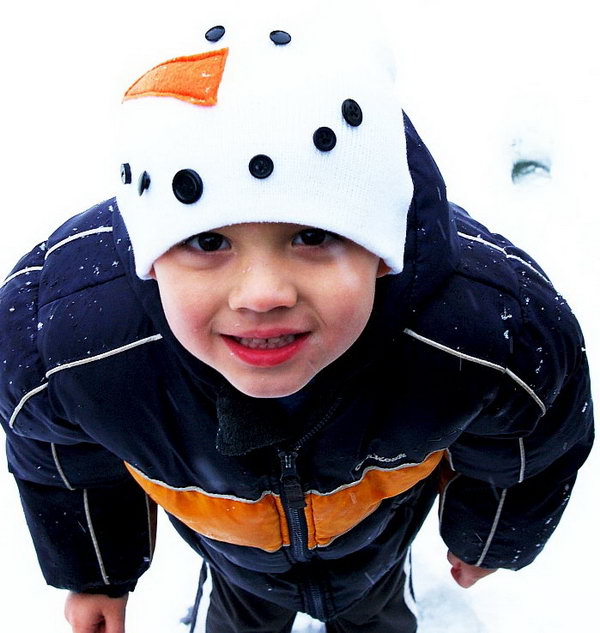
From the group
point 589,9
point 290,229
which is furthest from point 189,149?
point 589,9

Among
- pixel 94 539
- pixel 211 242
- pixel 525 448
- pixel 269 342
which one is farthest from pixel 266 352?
pixel 94 539

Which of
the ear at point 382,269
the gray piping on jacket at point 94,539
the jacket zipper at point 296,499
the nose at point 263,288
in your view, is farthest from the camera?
the gray piping on jacket at point 94,539

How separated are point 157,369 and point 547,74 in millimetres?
1972

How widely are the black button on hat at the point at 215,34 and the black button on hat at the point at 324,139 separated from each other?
0.45 ft

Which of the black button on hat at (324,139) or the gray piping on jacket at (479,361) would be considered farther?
the gray piping on jacket at (479,361)

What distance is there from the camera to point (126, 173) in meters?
0.86

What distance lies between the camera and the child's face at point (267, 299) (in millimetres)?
793

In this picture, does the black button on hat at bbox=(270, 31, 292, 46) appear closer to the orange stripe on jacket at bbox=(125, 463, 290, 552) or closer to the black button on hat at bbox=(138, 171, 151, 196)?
the black button on hat at bbox=(138, 171, 151, 196)

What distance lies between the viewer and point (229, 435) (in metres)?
0.96

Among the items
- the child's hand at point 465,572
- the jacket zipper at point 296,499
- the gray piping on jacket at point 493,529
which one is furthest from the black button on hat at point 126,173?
the child's hand at point 465,572

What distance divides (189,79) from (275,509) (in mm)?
585

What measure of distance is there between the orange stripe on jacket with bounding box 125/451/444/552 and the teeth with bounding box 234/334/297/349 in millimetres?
320

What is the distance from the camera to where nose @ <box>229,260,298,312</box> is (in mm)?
776

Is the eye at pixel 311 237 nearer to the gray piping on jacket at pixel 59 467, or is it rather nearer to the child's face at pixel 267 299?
the child's face at pixel 267 299
